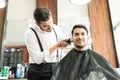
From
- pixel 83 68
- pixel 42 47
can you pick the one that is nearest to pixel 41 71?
pixel 42 47

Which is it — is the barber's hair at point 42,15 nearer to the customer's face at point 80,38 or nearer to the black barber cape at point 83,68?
the customer's face at point 80,38

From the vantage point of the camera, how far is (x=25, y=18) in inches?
121

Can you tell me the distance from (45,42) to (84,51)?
43cm

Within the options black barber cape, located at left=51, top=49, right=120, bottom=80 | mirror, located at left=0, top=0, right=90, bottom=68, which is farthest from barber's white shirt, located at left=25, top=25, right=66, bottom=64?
mirror, located at left=0, top=0, right=90, bottom=68

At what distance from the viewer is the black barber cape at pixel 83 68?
148 cm

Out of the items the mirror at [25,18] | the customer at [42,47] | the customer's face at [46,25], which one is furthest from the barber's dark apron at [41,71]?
the mirror at [25,18]

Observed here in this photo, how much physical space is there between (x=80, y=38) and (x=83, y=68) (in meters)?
0.29

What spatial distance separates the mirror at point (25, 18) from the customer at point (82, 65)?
1.27 m

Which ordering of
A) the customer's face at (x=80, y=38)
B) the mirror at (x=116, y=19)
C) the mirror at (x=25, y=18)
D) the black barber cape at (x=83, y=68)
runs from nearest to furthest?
the black barber cape at (x=83, y=68) → the customer's face at (x=80, y=38) → the mirror at (x=116, y=19) → the mirror at (x=25, y=18)

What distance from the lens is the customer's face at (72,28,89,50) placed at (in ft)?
5.31

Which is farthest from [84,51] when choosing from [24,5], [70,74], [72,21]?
[24,5]

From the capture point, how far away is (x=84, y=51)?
171 centimetres

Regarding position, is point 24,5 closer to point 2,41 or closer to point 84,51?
point 2,41

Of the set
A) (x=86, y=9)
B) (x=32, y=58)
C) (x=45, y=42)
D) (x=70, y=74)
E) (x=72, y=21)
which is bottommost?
(x=70, y=74)
